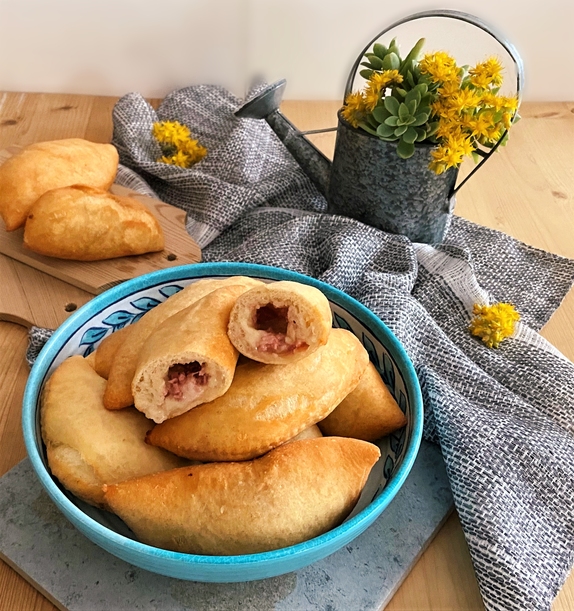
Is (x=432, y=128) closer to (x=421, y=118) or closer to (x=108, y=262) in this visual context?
(x=421, y=118)

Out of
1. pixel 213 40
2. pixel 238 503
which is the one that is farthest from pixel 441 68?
pixel 213 40

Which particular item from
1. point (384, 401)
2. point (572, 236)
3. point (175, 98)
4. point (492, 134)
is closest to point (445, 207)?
point (492, 134)

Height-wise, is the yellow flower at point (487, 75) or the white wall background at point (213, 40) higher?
the yellow flower at point (487, 75)

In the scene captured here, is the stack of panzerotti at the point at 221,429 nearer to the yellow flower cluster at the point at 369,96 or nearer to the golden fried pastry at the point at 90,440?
the golden fried pastry at the point at 90,440

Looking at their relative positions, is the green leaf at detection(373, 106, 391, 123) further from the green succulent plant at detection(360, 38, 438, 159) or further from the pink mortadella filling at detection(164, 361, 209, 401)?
the pink mortadella filling at detection(164, 361, 209, 401)

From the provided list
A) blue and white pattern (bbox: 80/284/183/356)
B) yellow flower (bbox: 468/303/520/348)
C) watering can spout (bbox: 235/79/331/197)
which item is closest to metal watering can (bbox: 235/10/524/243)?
watering can spout (bbox: 235/79/331/197)

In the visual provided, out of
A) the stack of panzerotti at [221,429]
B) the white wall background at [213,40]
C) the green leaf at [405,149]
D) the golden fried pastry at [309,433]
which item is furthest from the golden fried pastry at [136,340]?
the white wall background at [213,40]
